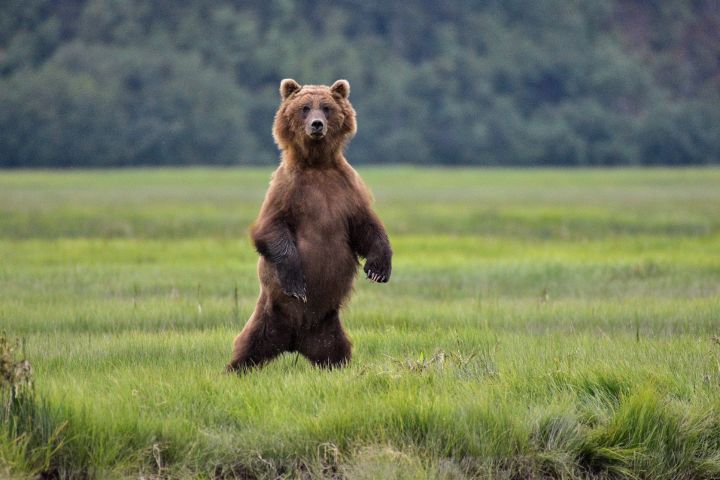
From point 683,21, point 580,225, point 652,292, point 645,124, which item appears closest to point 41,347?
point 652,292

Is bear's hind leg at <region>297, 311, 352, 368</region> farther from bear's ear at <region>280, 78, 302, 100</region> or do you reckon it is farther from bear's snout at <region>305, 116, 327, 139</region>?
bear's ear at <region>280, 78, 302, 100</region>

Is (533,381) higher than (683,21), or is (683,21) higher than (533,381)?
(683,21)

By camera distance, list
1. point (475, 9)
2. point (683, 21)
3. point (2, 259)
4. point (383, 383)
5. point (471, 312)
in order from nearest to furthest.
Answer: point (383, 383) < point (471, 312) < point (2, 259) < point (475, 9) < point (683, 21)

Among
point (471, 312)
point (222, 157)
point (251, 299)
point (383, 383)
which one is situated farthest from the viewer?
point (222, 157)

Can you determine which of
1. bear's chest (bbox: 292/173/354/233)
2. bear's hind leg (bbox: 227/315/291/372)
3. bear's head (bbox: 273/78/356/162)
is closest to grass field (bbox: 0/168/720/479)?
bear's hind leg (bbox: 227/315/291/372)

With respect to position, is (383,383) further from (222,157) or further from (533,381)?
(222,157)

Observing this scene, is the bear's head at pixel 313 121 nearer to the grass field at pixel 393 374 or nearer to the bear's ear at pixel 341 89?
the bear's ear at pixel 341 89

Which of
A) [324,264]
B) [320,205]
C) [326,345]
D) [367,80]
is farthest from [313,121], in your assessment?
[367,80]

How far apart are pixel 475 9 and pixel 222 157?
21353 millimetres

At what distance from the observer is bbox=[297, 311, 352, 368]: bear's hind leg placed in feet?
21.5

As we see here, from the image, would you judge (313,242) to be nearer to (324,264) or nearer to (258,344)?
(324,264)

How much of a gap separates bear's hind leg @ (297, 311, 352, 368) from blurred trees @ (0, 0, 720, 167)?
49.8m

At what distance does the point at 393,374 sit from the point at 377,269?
659mm

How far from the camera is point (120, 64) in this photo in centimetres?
5912
